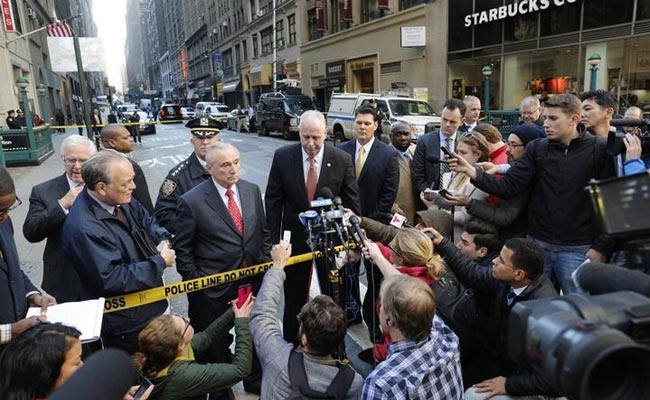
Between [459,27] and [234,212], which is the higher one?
[459,27]

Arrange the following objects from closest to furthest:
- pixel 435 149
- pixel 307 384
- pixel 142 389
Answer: pixel 307 384 → pixel 142 389 → pixel 435 149

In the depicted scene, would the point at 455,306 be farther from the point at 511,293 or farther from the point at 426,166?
the point at 426,166

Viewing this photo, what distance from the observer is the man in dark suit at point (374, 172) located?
4262 millimetres

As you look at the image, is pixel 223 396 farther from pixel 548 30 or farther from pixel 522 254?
pixel 548 30

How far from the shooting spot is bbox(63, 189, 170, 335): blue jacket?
2.42 m

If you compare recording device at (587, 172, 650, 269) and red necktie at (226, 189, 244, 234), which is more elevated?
recording device at (587, 172, 650, 269)

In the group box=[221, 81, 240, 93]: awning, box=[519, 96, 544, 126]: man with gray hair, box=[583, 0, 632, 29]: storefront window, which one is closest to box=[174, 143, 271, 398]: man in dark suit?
box=[519, 96, 544, 126]: man with gray hair

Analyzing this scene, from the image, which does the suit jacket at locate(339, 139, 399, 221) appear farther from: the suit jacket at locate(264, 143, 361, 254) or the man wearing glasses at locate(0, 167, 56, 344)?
the man wearing glasses at locate(0, 167, 56, 344)

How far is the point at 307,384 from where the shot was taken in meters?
1.87

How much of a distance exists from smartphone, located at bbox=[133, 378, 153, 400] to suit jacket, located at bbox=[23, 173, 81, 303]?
140 cm

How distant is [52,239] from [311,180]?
2.04 metres

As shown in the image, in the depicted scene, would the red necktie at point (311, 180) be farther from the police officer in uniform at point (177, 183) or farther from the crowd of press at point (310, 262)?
the police officer in uniform at point (177, 183)

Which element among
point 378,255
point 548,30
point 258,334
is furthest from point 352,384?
point 548,30

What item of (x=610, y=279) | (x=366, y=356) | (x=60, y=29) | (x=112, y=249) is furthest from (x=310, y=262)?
(x=60, y=29)
